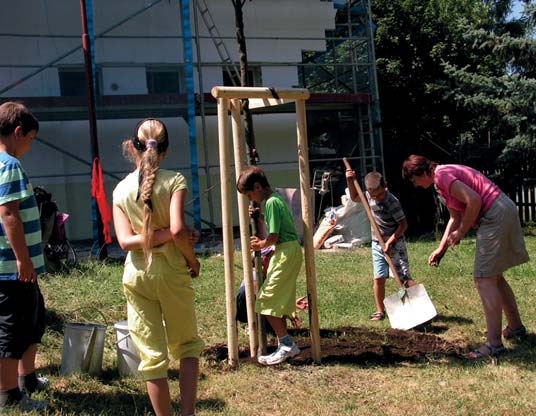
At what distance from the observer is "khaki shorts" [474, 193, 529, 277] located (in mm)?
4523

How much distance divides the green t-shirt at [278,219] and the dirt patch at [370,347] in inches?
36.1

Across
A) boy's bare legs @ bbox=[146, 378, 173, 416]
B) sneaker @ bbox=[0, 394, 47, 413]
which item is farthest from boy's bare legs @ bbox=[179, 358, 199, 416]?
sneaker @ bbox=[0, 394, 47, 413]

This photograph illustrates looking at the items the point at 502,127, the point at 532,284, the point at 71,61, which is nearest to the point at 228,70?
the point at 71,61

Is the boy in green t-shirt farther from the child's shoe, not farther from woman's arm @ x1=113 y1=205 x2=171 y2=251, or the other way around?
the child's shoe

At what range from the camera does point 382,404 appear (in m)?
3.66

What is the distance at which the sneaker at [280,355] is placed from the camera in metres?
4.34

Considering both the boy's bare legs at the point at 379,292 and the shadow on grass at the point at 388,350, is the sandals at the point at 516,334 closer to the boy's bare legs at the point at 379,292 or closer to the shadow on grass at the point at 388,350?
the shadow on grass at the point at 388,350

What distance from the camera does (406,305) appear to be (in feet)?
17.7

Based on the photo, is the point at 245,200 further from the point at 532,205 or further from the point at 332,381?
the point at 532,205

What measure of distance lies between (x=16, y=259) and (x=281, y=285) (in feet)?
5.87

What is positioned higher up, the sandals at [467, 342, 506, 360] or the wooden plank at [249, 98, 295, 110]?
the wooden plank at [249, 98, 295, 110]

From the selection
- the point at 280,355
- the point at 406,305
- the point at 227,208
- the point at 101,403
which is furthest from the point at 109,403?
the point at 406,305

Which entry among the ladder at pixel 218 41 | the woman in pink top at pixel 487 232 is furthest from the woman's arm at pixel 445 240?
the ladder at pixel 218 41

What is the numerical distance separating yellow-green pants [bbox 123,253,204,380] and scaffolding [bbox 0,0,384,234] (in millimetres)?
7510
